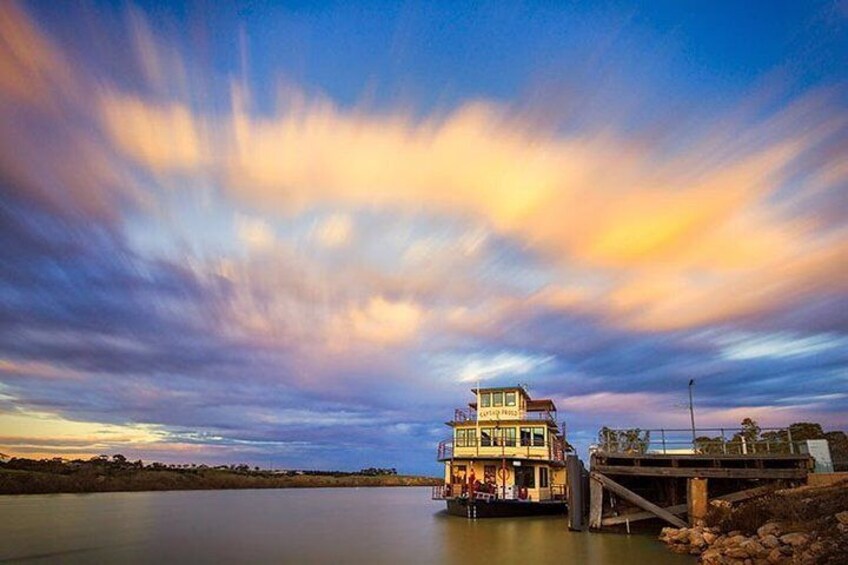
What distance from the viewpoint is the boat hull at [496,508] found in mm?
36844

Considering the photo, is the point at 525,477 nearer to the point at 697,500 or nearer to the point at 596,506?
the point at 596,506

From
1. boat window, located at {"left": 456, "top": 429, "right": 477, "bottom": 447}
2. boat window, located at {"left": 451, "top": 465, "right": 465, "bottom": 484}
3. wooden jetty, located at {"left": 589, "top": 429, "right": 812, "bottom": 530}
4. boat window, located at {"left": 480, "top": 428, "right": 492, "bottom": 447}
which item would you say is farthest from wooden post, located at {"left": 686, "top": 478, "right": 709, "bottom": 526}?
boat window, located at {"left": 451, "top": 465, "right": 465, "bottom": 484}

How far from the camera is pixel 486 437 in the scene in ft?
135

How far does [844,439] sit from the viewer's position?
4325 cm

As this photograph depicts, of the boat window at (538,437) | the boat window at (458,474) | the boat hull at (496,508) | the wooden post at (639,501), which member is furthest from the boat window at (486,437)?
the wooden post at (639,501)

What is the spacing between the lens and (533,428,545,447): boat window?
39969mm

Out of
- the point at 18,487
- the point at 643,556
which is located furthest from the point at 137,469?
the point at 643,556

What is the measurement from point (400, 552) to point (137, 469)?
121929mm

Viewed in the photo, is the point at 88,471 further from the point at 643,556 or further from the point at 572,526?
the point at 643,556

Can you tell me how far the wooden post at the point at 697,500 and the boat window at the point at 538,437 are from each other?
44.5 feet

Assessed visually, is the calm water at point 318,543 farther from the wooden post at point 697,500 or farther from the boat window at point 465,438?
the boat window at point 465,438

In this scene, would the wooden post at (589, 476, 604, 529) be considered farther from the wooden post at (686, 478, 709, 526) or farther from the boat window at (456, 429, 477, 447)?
the boat window at (456, 429, 477, 447)

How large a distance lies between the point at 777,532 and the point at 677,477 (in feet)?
37.2

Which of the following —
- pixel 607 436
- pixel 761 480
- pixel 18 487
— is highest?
pixel 607 436
